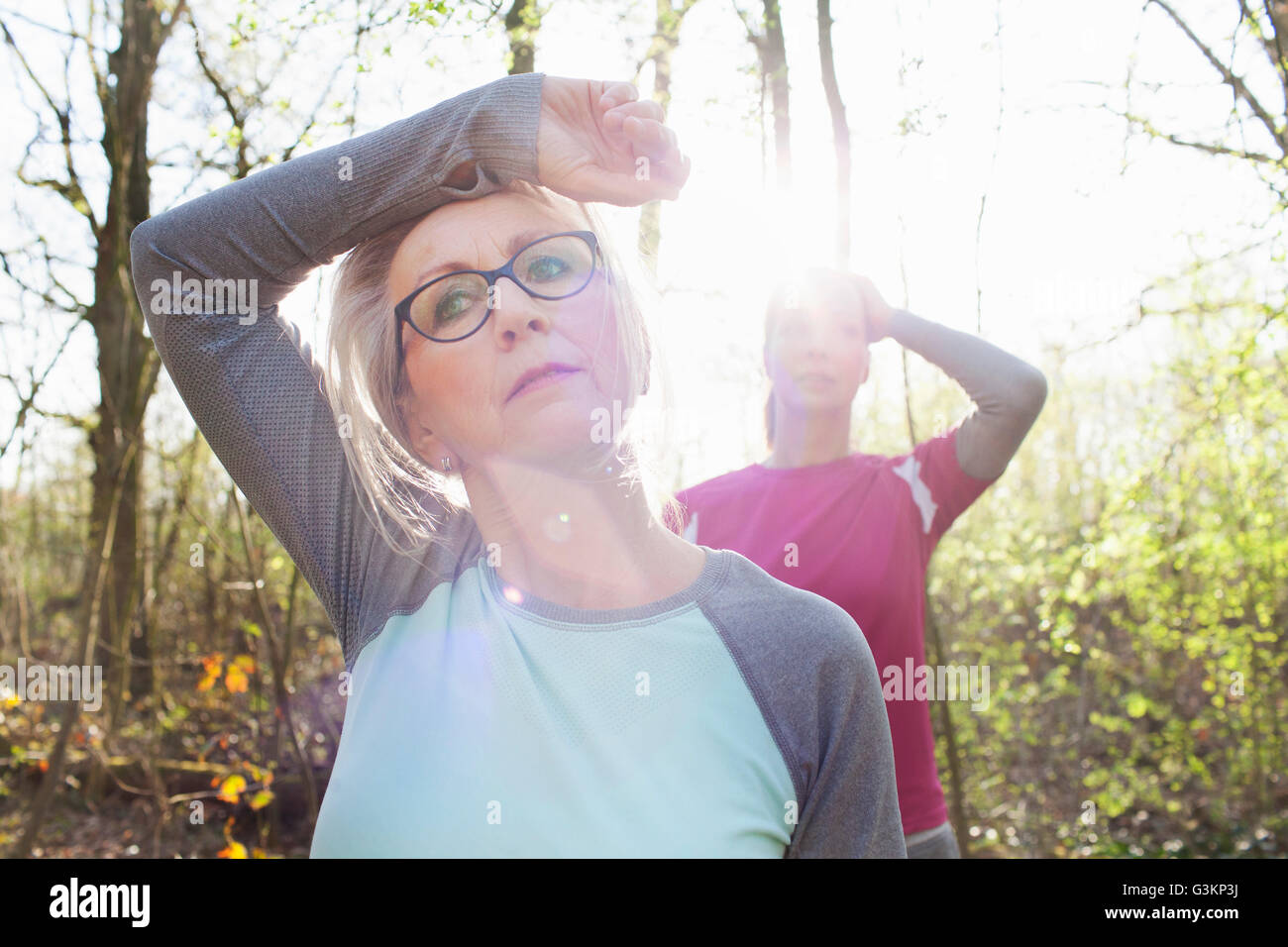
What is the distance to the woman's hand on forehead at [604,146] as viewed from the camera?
1225 millimetres

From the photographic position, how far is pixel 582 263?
51.6 inches

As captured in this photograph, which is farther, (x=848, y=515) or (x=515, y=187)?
(x=848, y=515)

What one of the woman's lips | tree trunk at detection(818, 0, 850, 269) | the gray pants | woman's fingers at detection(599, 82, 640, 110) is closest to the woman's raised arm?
woman's fingers at detection(599, 82, 640, 110)

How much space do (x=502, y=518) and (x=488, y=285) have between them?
333 mm

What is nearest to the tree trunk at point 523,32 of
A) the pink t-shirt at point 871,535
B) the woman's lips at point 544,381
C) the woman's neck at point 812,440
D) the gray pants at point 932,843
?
the woman's neck at point 812,440

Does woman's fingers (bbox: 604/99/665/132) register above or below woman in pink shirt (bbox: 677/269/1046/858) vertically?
above

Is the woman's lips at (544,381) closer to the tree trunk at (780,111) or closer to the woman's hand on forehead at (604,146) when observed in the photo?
the woman's hand on forehead at (604,146)

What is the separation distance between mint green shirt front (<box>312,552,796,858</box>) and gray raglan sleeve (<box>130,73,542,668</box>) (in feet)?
0.66

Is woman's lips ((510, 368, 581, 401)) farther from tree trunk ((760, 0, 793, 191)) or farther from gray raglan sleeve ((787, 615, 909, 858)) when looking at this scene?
tree trunk ((760, 0, 793, 191))

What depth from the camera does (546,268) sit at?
50.0 inches

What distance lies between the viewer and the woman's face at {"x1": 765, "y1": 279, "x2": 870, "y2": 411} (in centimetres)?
248

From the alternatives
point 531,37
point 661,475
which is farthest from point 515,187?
point 531,37

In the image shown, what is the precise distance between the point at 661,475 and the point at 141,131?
559cm
